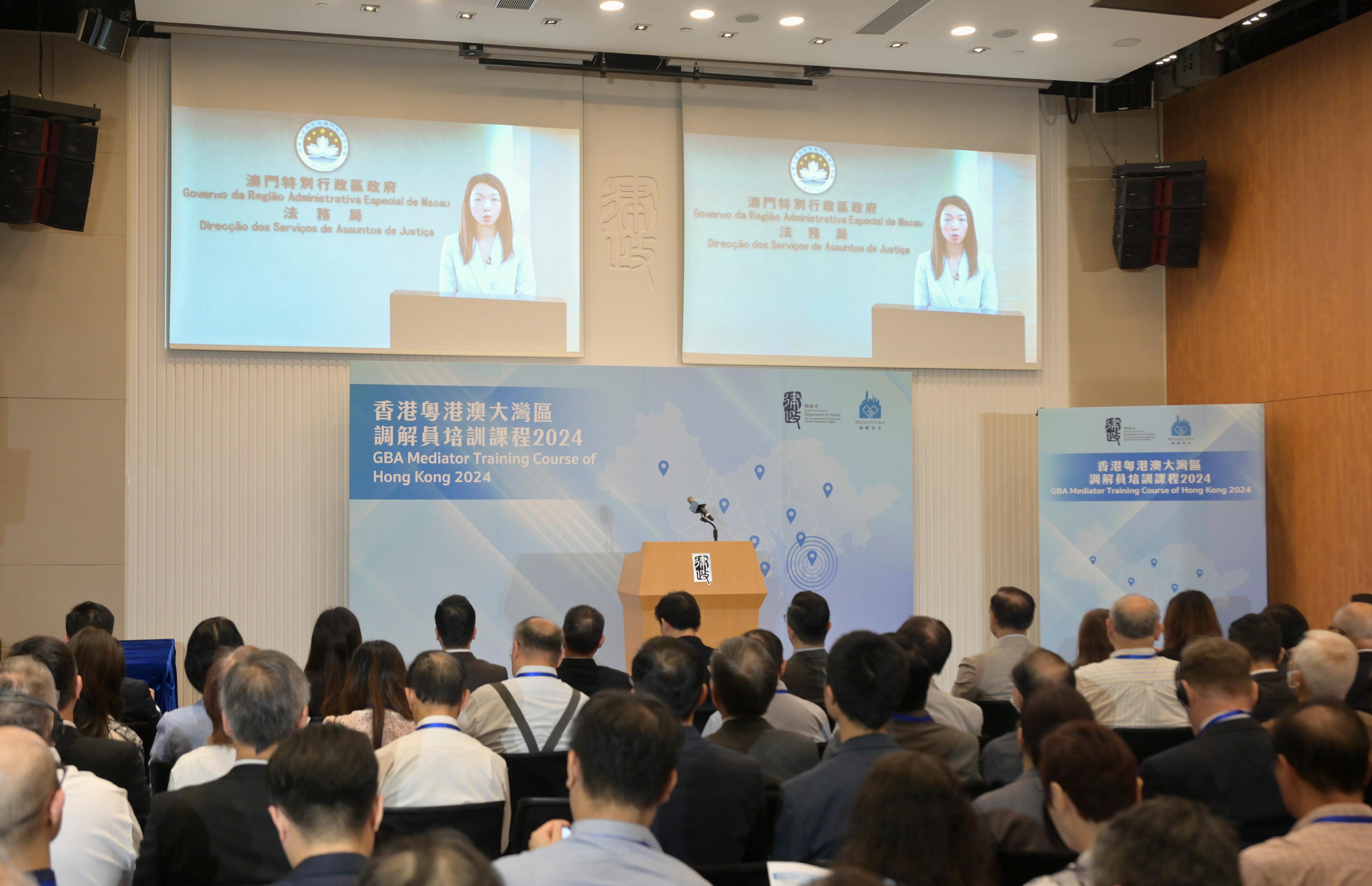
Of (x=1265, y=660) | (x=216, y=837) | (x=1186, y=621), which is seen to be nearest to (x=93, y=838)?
(x=216, y=837)

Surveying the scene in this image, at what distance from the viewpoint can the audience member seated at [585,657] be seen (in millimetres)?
4547

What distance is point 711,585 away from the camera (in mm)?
7062

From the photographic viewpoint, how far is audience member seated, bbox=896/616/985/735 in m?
3.94

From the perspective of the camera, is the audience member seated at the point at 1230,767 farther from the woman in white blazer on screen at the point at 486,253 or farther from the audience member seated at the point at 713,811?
the woman in white blazer on screen at the point at 486,253

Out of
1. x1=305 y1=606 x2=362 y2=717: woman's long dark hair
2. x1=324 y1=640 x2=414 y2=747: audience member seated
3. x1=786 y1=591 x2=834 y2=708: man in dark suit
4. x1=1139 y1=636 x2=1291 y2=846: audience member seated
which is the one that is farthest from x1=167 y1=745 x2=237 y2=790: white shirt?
Answer: x1=1139 y1=636 x2=1291 y2=846: audience member seated

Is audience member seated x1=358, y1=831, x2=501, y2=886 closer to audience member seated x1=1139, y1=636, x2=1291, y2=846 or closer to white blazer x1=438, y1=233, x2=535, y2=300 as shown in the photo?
audience member seated x1=1139, y1=636, x2=1291, y2=846

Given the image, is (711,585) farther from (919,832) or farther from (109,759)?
(919,832)

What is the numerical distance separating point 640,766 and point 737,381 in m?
6.34

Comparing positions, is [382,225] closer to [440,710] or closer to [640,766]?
[440,710]

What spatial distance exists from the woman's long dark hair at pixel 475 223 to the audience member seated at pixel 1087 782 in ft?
22.0

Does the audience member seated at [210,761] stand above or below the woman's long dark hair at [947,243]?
below

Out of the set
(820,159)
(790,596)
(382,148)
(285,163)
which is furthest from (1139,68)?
(285,163)

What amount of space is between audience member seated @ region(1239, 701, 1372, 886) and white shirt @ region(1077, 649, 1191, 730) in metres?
1.73

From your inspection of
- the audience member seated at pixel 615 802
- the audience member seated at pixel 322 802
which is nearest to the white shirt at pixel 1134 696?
the audience member seated at pixel 615 802
